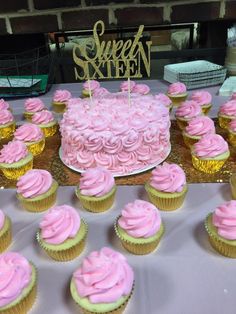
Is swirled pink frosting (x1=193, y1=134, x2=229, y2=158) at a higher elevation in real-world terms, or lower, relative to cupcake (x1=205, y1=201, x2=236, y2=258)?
higher

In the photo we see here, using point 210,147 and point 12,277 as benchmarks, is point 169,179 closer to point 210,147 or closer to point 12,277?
point 210,147

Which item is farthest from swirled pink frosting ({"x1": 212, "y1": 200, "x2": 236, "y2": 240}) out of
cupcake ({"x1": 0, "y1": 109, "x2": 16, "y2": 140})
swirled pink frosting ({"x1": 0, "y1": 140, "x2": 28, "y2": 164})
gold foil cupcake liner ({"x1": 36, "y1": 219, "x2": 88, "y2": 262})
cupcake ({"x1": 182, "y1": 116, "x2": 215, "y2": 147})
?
cupcake ({"x1": 0, "y1": 109, "x2": 16, "y2": 140})

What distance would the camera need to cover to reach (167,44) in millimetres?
3488

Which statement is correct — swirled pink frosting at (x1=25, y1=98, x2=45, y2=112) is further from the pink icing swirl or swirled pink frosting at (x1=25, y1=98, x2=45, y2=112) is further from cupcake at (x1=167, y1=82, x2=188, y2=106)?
the pink icing swirl

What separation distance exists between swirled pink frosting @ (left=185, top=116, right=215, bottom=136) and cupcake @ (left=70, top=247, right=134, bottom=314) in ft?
3.49

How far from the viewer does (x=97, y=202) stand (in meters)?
1.60

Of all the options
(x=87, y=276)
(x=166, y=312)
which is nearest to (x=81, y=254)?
(x=87, y=276)

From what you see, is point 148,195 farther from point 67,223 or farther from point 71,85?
point 71,85

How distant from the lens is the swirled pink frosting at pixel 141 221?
4.49 ft

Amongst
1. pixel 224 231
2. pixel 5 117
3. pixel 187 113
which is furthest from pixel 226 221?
pixel 5 117

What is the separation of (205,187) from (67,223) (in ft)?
2.42

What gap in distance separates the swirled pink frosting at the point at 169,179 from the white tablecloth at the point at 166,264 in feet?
0.39

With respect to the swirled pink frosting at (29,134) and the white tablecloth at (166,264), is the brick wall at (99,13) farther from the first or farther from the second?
the white tablecloth at (166,264)

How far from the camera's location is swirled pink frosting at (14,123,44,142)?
2.07 m
